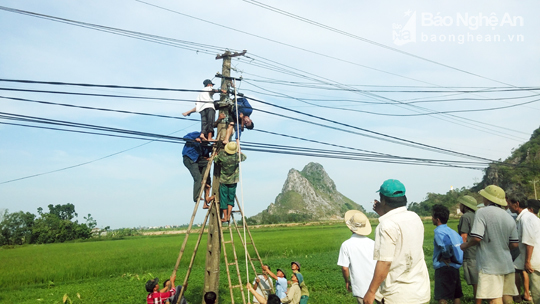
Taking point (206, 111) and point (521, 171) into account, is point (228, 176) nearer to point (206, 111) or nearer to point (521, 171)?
point (206, 111)

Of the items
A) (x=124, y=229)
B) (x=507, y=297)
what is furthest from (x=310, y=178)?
(x=507, y=297)

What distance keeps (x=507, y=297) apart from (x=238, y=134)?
215 inches

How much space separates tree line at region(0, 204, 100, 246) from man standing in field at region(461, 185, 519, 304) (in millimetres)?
47118

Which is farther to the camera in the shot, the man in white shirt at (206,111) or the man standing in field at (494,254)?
the man in white shirt at (206,111)

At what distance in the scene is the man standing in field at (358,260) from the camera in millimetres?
4797

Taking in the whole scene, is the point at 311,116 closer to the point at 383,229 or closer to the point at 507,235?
the point at 507,235

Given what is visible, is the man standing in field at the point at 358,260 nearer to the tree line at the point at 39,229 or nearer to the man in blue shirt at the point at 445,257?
the man in blue shirt at the point at 445,257

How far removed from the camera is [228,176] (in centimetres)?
797

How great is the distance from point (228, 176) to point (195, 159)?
0.82 meters

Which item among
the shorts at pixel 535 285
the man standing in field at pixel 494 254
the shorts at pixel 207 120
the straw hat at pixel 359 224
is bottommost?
the shorts at pixel 535 285

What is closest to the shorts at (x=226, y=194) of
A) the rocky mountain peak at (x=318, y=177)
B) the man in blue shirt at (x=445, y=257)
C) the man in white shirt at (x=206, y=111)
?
the man in white shirt at (x=206, y=111)

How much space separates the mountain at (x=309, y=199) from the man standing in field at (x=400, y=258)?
82.3m

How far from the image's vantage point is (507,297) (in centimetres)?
537

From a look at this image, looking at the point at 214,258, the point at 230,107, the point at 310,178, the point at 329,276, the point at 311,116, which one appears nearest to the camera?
the point at 214,258
